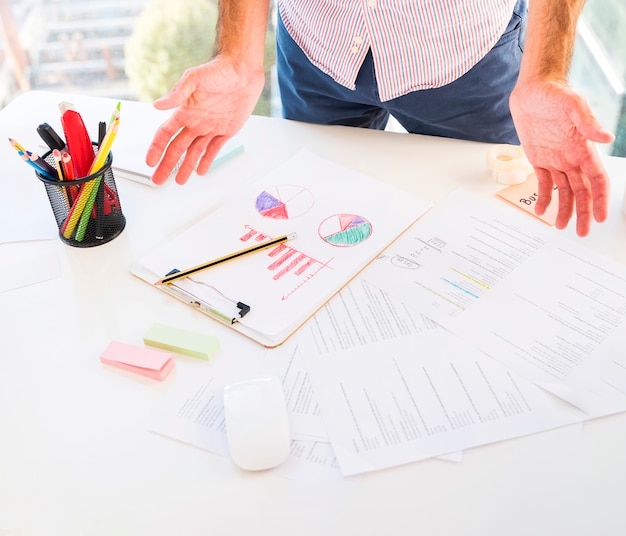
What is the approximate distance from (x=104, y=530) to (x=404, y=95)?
93 centimetres

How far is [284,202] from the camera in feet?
3.45

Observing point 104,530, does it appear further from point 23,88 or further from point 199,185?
point 23,88

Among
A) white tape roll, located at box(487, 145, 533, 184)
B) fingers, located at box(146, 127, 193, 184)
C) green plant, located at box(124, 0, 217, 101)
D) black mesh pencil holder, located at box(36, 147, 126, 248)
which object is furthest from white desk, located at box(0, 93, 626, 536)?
green plant, located at box(124, 0, 217, 101)

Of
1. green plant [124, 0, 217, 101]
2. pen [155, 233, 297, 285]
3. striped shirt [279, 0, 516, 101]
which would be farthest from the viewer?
green plant [124, 0, 217, 101]

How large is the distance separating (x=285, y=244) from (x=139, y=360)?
11.1 inches

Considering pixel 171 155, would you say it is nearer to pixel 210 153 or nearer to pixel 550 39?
pixel 210 153

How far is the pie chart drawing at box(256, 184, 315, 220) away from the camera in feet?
3.37

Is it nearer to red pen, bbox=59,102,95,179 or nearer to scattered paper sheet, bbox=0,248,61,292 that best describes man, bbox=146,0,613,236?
red pen, bbox=59,102,95,179

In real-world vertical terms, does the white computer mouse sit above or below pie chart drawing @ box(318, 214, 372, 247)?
below

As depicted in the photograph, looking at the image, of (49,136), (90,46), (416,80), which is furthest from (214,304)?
(90,46)

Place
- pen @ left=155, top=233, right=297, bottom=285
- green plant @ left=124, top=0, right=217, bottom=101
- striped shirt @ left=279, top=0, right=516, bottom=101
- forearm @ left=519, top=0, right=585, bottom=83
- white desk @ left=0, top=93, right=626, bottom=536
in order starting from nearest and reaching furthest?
white desk @ left=0, top=93, right=626, bottom=536, pen @ left=155, top=233, right=297, bottom=285, forearm @ left=519, top=0, right=585, bottom=83, striped shirt @ left=279, top=0, right=516, bottom=101, green plant @ left=124, top=0, right=217, bottom=101

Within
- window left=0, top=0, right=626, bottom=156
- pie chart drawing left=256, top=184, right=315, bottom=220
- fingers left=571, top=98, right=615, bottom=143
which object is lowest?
window left=0, top=0, right=626, bottom=156

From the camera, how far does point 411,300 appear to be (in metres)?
0.88

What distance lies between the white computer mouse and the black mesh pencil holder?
392mm
